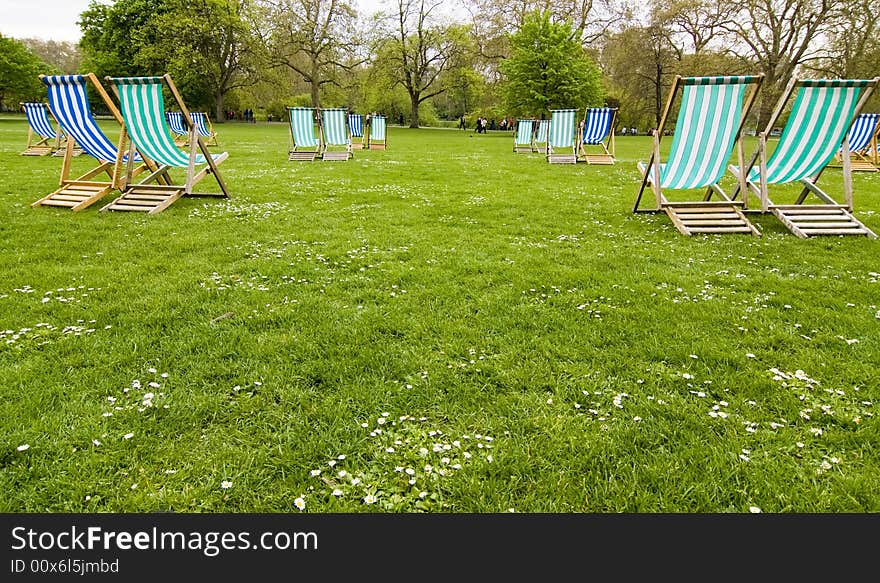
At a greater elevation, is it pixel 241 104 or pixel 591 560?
pixel 241 104

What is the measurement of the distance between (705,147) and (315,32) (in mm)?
39020

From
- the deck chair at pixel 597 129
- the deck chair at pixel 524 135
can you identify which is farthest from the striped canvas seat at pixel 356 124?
the deck chair at pixel 597 129

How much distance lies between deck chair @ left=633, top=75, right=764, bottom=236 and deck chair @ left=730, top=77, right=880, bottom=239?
38 centimetres

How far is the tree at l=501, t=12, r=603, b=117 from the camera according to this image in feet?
98.0

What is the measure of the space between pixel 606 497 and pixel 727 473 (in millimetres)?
559

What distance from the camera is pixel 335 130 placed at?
1489 centimetres

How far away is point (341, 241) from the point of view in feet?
18.6

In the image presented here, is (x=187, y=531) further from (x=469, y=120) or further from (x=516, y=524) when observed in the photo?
(x=469, y=120)

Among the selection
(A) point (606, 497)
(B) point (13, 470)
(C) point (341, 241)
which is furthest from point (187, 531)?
(C) point (341, 241)

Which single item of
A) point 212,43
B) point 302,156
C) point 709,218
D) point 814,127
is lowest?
point 709,218

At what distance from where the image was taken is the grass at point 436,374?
2006mm

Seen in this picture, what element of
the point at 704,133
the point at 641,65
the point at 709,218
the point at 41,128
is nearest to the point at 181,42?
the point at 41,128

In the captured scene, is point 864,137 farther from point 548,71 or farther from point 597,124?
point 548,71

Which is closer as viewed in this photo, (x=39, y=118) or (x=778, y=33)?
(x=39, y=118)
